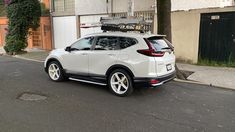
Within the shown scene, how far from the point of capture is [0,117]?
436 cm

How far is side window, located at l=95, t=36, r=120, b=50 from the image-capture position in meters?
5.91

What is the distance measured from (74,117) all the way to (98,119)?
479mm

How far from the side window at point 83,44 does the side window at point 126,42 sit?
1046mm

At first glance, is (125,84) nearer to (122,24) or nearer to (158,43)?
(158,43)

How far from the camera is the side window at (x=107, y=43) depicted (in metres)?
5.91

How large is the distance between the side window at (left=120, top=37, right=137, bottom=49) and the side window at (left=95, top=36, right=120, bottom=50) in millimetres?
132

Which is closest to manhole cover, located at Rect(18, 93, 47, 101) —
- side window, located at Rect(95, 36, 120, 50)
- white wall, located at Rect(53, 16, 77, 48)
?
side window, located at Rect(95, 36, 120, 50)

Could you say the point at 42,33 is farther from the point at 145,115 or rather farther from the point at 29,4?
the point at 145,115

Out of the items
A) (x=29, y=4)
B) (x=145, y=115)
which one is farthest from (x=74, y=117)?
(x=29, y=4)

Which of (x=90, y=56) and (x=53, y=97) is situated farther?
(x=90, y=56)

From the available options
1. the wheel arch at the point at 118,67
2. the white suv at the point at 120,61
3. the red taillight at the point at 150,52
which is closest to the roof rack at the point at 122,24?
the white suv at the point at 120,61

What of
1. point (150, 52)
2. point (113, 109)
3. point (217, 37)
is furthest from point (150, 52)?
point (217, 37)

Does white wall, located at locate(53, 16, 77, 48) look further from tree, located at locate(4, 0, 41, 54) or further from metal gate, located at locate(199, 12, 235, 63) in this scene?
metal gate, located at locate(199, 12, 235, 63)

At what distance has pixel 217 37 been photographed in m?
9.28
